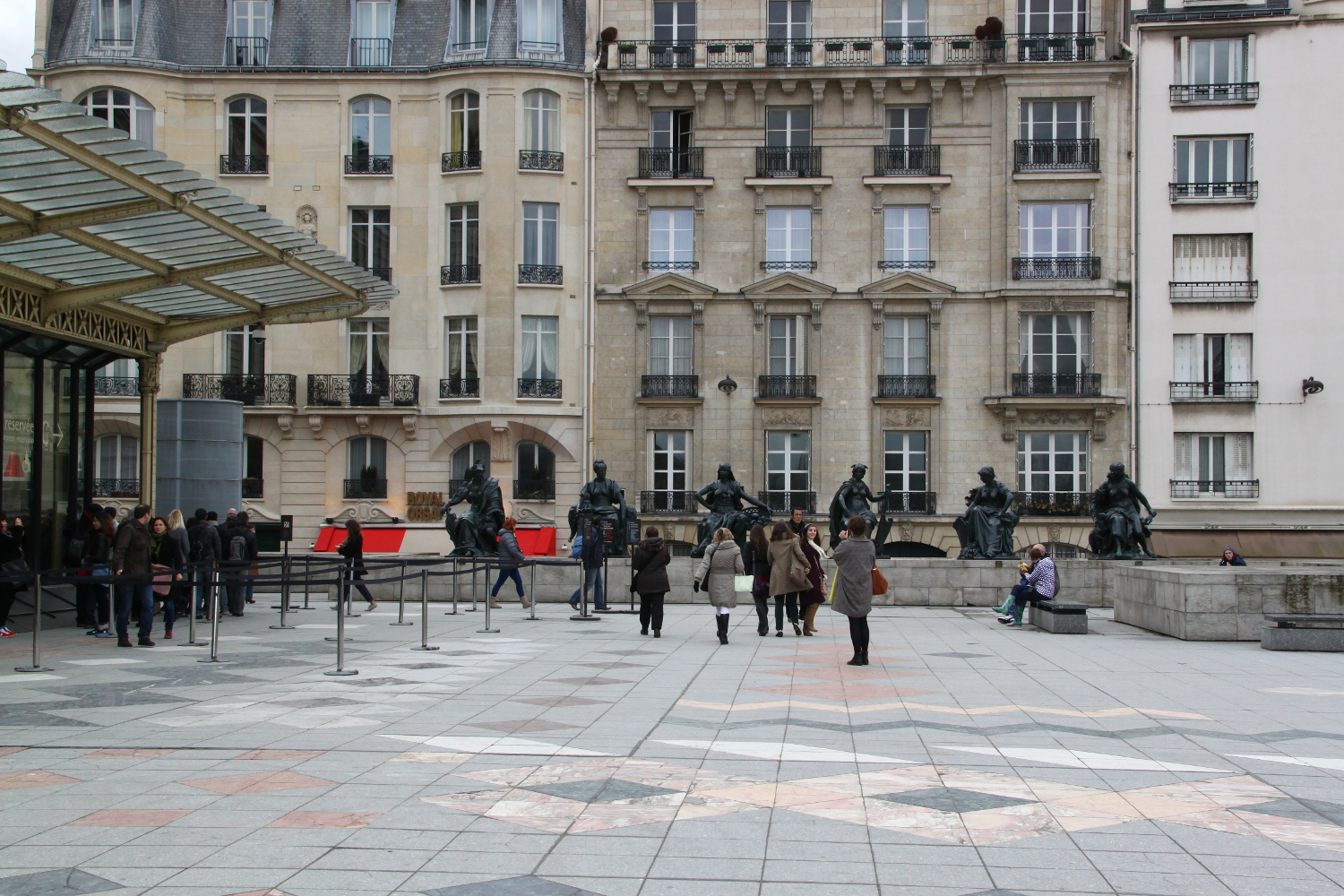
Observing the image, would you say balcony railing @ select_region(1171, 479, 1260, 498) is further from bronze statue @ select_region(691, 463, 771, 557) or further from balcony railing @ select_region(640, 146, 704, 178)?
bronze statue @ select_region(691, 463, 771, 557)

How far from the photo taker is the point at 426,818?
646cm

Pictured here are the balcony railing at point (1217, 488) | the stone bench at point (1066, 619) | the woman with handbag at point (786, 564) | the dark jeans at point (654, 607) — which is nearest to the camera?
the woman with handbag at point (786, 564)

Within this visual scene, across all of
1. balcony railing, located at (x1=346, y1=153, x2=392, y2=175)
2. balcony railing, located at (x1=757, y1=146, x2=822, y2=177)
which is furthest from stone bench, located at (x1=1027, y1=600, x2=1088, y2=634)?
balcony railing, located at (x1=346, y1=153, x2=392, y2=175)

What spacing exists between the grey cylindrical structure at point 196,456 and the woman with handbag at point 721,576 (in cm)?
1059

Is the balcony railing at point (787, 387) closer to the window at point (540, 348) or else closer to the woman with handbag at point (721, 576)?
the window at point (540, 348)

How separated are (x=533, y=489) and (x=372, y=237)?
29.0ft

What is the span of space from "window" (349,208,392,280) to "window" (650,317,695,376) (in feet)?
26.1

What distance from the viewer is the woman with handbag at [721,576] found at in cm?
1608

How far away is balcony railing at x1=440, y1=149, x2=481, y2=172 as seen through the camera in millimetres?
37625

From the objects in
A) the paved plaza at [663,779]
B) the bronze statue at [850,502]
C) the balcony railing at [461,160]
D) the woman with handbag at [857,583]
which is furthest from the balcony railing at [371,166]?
the woman with handbag at [857,583]

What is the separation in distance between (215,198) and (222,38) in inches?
1069

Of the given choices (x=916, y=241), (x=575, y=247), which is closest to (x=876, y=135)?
(x=916, y=241)

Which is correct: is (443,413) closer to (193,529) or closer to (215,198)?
(193,529)

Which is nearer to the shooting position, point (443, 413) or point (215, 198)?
point (215, 198)
